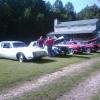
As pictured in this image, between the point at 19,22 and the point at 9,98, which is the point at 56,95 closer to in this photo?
the point at 9,98

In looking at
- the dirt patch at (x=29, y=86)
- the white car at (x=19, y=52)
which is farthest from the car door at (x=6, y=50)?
the dirt patch at (x=29, y=86)

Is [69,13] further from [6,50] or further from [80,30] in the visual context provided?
[6,50]

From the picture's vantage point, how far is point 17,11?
61.4m

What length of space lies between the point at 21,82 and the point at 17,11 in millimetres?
52163

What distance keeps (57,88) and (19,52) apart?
30.9 ft

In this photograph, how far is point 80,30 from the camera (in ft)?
190

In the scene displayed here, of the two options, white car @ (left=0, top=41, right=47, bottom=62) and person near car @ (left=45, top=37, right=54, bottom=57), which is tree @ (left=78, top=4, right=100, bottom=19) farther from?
white car @ (left=0, top=41, right=47, bottom=62)

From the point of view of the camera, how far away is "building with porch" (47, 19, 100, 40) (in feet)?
178

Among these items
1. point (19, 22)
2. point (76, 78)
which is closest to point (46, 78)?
point (76, 78)

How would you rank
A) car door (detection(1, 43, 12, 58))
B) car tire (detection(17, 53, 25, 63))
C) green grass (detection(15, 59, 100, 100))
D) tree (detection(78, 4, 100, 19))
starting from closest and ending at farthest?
green grass (detection(15, 59, 100, 100)), car tire (detection(17, 53, 25, 63)), car door (detection(1, 43, 12, 58)), tree (detection(78, 4, 100, 19))

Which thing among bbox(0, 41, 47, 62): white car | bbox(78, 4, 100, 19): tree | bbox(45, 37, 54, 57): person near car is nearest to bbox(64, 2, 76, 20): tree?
bbox(78, 4, 100, 19): tree

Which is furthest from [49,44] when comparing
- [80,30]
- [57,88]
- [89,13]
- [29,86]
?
[89,13]

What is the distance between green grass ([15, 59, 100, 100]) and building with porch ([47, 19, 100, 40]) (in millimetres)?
41745

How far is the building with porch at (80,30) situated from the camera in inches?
2134
